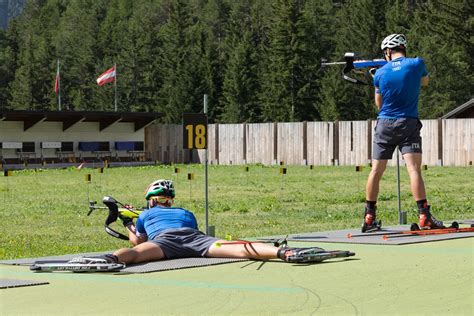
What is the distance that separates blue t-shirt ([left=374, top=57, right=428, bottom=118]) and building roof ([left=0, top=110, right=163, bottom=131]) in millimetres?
45151

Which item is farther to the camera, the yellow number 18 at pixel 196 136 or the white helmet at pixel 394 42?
the yellow number 18 at pixel 196 136

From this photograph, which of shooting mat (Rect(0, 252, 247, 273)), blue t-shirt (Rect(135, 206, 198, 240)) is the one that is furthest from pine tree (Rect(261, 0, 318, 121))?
shooting mat (Rect(0, 252, 247, 273))

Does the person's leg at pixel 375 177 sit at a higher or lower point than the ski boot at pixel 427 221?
higher

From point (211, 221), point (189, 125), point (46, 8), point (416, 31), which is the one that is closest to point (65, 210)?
point (211, 221)

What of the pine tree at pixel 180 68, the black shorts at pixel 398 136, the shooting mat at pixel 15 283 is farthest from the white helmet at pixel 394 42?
the pine tree at pixel 180 68

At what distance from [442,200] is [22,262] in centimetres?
1335

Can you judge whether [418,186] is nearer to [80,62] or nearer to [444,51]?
[444,51]

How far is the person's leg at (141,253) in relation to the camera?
9.73m

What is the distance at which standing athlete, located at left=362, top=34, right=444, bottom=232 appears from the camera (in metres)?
12.4

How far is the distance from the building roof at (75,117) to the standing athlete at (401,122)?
148 ft

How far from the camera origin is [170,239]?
1027cm

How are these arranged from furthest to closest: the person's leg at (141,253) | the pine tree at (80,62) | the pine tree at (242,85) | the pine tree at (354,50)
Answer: the pine tree at (80,62) → the pine tree at (242,85) → the pine tree at (354,50) → the person's leg at (141,253)

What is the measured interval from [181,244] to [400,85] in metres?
3.62

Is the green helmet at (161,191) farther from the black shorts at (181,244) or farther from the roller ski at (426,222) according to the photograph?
the roller ski at (426,222)
